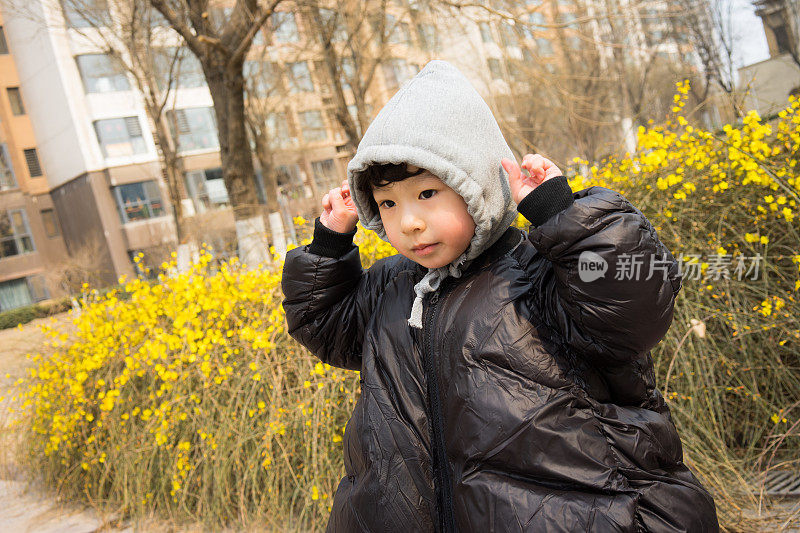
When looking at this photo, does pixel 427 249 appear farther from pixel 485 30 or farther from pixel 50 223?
pixel 50 223

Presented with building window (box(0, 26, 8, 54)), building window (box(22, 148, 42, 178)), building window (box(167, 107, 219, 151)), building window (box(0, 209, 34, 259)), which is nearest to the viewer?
building window (box(0, 209, 34, 259))

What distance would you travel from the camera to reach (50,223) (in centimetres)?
2572

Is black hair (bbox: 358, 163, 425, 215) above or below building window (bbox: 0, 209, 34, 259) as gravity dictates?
below

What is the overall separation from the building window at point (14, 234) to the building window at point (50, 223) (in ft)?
3.05

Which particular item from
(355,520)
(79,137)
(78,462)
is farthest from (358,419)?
(79,137)

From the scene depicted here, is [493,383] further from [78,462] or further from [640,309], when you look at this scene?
[78,462]

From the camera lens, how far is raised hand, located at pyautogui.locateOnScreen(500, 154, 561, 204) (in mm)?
1317

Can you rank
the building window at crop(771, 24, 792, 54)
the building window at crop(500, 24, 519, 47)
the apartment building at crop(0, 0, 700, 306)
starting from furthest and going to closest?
the apartment building at crop(0, 0, 700, 306) < the building window at crop(771, 24, 792, 54) < the building window at crop(500, 24, 519, 47)

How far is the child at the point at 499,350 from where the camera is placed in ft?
3.98

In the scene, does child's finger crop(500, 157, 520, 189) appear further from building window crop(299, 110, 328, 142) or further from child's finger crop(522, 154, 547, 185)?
building window crop(299, 110, 328, 142)

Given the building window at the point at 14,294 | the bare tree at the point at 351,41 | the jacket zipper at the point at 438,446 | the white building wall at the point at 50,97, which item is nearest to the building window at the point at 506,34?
the bare tree at the point at 351,41

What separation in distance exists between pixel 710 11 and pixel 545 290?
2096cm

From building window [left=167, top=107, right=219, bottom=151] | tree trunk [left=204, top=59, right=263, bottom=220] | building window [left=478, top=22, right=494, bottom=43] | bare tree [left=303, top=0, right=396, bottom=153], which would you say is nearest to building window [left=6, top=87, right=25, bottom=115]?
building window [left=167, top=107, right=219, bottom=151]

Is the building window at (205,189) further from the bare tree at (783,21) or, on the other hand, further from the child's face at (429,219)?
the child's face at (429,219)
